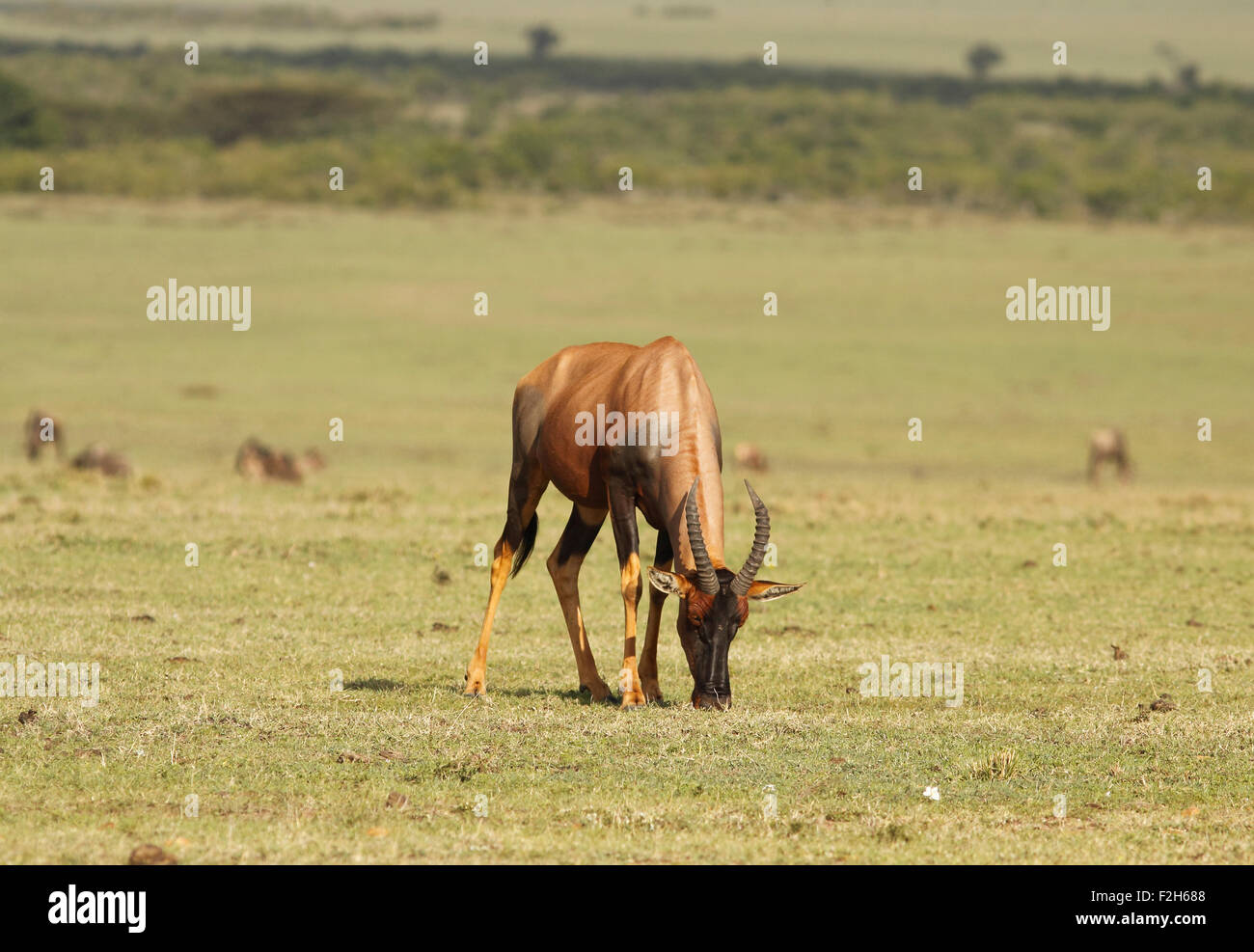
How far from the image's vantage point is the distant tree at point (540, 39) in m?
174

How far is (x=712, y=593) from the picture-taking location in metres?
11.0

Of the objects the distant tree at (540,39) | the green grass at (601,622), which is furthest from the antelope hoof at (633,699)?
the distant tree at (540,39)

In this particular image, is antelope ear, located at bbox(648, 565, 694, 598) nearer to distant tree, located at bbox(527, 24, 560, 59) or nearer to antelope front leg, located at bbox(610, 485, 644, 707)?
antelope front leg, located at bbox(610, 485, 644, 707)

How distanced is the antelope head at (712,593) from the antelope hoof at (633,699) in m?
0.67

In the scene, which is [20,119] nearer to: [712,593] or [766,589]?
[712,593]

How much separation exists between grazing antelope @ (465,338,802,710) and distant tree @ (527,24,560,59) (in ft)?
540

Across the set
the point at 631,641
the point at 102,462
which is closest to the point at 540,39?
the point at 102,462

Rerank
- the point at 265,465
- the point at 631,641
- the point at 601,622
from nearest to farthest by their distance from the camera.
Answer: the point at 631,641
the point at 601,622
the point at 265,465

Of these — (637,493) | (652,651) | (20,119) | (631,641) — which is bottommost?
(652,651)

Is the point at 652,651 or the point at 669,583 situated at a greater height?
the point at 669,583

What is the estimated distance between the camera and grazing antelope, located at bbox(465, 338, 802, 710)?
1110 cm

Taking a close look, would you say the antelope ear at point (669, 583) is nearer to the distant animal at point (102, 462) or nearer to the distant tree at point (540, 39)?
the distant animal at point (102, 462)

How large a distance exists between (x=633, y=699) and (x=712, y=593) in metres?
1.21

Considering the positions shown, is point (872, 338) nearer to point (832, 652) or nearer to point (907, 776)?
point (832, 652)
